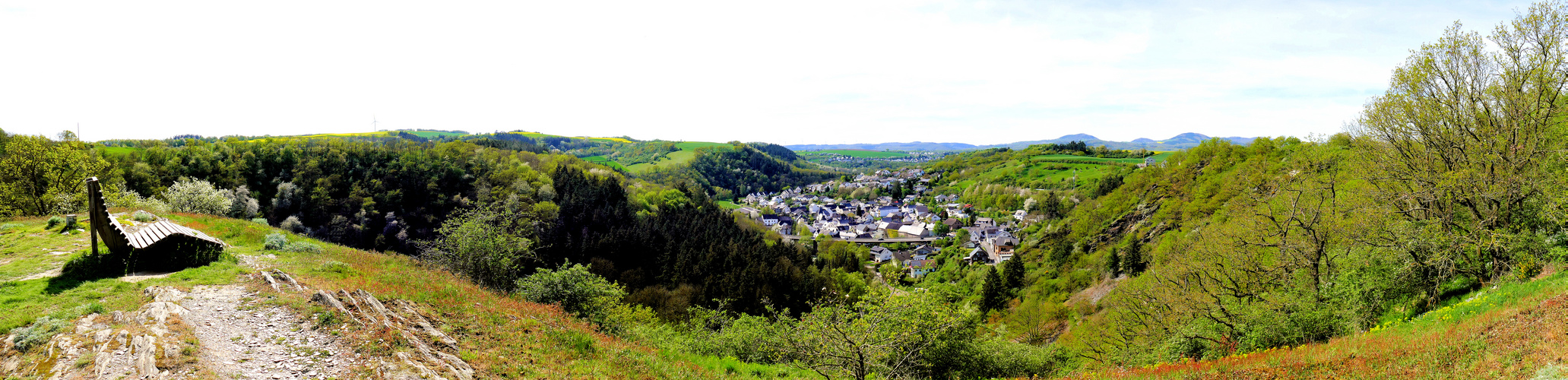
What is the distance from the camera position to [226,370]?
853cm

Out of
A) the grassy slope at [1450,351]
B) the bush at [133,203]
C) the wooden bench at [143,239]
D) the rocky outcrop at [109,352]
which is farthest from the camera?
the bush at [133,203]

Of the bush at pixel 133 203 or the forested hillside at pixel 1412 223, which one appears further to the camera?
the bush at pixel 133 203

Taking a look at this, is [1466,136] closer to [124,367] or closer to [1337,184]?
[1337,184]

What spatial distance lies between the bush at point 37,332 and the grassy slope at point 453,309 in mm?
293

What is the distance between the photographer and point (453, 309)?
13383 millimetres

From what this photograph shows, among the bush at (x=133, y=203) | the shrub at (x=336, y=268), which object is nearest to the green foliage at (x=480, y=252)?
the shrub at (x=336, y=268)

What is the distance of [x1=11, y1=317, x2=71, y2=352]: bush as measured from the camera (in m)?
8.52

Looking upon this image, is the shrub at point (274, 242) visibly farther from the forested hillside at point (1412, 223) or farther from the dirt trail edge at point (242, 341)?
the forested hillside at point (1412, 223)

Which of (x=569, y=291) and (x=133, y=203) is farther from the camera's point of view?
(x=133, y=203)

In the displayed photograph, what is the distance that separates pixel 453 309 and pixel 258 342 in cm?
388

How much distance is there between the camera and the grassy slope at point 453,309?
419 inches

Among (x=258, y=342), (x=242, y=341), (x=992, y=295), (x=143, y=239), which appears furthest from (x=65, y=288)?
(x=992, y=295)

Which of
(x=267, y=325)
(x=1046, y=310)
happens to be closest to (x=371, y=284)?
(x=267, y=325)

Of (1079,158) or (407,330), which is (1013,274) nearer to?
(407,330)
